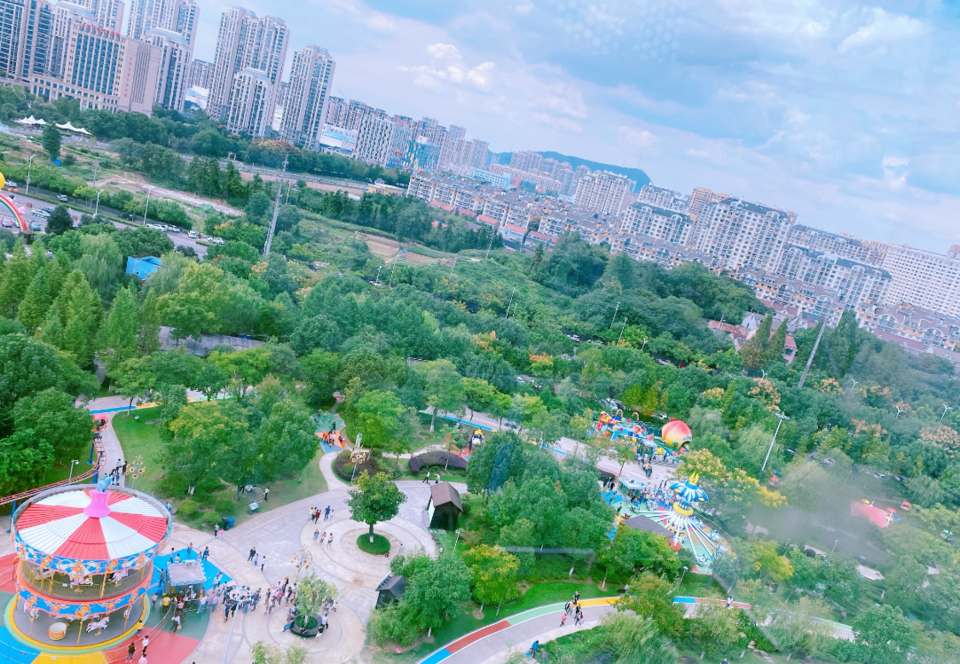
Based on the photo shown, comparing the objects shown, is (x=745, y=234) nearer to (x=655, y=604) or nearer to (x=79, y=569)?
(x=655, y=604)

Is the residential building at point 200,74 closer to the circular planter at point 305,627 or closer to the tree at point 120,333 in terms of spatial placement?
the tree at point 120,333

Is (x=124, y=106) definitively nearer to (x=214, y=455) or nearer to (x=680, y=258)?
(x=680, y=258)

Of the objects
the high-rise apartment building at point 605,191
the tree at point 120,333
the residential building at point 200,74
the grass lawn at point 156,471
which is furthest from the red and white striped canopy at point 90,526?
the high-rise apartment building at point 605,191

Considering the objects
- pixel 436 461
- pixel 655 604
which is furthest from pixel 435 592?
pixel 436 461

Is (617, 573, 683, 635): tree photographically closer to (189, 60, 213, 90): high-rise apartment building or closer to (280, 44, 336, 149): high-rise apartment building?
(280, 44, 336, 149): high-rise apartment building

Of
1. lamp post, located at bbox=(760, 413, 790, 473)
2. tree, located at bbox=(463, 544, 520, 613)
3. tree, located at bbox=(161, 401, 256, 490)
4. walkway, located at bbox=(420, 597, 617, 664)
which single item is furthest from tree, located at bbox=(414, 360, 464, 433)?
lamp post, located at bbox=(760, 413, 790, 473)
